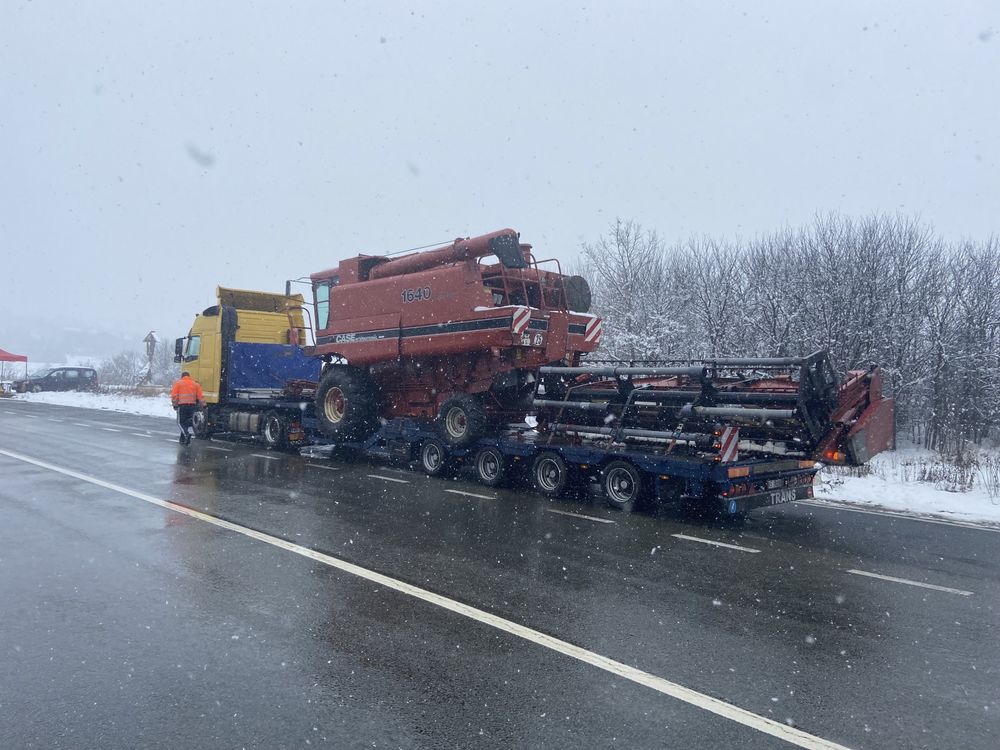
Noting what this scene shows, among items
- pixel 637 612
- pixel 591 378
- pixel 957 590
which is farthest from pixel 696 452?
pixel 637 612

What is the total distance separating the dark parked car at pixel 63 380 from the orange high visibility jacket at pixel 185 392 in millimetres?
35111

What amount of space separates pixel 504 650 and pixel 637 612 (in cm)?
130

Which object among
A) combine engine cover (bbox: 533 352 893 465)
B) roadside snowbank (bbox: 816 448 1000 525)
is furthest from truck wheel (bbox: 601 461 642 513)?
roadside snowbank (bbox: 816 448 1000 525)

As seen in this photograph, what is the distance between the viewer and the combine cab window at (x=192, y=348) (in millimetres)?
18984

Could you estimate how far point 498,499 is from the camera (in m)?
10.7

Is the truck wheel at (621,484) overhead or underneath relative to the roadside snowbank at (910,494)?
overhead

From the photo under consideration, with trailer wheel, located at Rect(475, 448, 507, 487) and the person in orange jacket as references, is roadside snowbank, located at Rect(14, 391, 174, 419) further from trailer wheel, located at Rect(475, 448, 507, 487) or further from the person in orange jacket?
trailer wheel, located at Rect(475, 448, 507, 487)

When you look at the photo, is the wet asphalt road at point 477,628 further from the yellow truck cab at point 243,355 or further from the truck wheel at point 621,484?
the yellow truck cab at point 243,355

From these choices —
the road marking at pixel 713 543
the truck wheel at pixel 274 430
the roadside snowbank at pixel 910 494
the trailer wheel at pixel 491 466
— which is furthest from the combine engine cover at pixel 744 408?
the truck wheel at pixel 274 430

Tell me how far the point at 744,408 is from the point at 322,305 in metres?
9.03

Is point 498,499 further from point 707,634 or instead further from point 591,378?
point 707,634

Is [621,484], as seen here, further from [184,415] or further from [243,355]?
[243,355]

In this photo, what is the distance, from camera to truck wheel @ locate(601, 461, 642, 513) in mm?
9797

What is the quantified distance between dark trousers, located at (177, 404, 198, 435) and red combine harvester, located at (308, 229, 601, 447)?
442 cm
